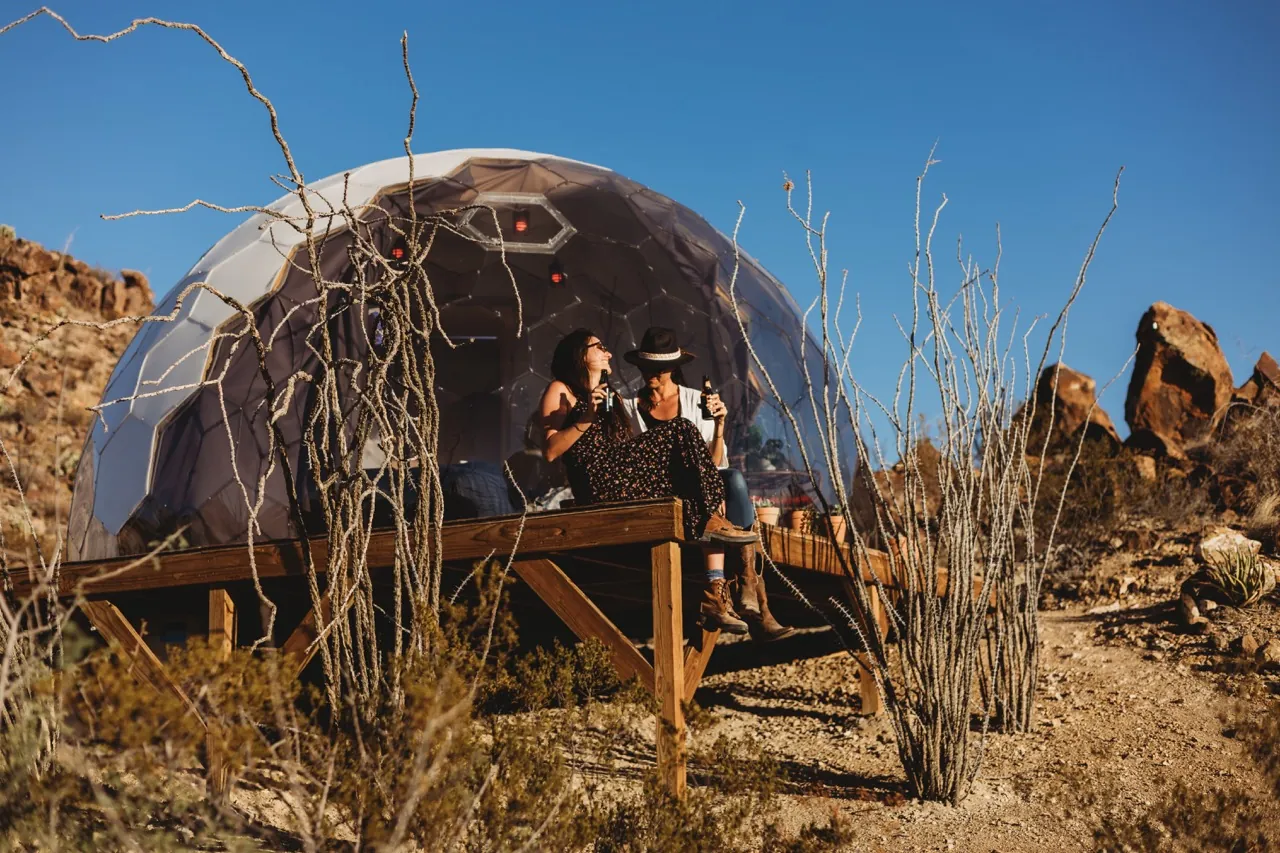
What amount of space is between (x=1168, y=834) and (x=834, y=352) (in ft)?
7.96

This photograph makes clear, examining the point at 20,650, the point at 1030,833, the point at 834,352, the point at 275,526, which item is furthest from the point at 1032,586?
the point at 20,650

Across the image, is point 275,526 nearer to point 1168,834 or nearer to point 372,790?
point 372,790

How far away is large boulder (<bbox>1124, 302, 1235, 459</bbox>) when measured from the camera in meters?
14.3

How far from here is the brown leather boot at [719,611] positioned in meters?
5.49

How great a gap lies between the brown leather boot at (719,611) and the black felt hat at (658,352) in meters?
1.11

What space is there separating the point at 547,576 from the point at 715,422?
1159mm

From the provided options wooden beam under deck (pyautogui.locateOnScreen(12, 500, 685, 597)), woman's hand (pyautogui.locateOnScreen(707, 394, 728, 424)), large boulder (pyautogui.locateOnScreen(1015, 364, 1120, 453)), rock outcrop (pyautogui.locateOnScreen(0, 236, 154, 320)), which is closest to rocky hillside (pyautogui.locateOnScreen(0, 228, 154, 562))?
rock outcrop (pyautogui.locateOnScreen(0, 236, 154, 320))

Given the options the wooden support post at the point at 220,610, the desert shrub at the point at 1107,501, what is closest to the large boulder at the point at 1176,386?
the desert shrub at the point at 1107,501

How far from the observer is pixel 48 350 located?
2053 cm

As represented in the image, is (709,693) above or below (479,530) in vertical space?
below

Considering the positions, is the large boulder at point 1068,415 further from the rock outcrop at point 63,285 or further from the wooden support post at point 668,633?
the rock outcrop at point 63,285

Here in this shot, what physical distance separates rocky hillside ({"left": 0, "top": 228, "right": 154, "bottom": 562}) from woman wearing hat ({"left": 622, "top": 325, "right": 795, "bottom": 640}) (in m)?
10.3

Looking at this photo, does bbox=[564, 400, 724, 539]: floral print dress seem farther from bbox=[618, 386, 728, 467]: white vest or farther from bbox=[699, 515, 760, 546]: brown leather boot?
bbox=[618, 386, 728, 467]: white vest

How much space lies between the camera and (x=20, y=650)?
15.0ft
